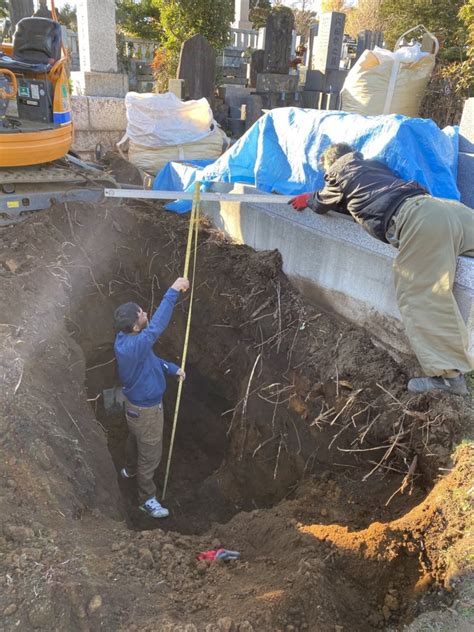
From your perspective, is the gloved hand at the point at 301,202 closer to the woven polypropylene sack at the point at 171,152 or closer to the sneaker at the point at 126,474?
the sneaker at the point at 126,474

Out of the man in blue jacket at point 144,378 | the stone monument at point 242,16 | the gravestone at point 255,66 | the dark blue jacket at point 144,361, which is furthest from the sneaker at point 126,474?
the stone monument at point 242,16

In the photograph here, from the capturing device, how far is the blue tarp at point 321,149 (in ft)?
13.0

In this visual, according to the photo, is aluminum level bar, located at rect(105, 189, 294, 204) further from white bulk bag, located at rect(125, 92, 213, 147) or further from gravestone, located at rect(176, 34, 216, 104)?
gravestone, located at rect(176, 34, 216, 104)

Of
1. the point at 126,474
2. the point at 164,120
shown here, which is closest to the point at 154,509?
the point at 126,474

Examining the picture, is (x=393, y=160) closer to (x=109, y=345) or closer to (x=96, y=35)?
(x=109, y=345)

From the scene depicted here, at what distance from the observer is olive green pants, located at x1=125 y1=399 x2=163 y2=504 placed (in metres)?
4.25

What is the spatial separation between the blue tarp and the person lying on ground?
1.37 feet

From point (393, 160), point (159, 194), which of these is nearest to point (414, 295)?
point (393, 160)

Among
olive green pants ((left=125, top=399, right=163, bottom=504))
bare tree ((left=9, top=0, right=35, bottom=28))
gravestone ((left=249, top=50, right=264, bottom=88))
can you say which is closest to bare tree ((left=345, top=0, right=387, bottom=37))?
gravestone ((left=249, top=50, right=264, bottom=88))

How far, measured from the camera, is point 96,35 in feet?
29.5

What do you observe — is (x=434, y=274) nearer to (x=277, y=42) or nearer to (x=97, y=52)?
(x=97, y=52)

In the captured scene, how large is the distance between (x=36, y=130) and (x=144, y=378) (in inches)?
132

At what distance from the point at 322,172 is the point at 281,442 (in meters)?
2.54

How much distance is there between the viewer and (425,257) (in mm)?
3363
